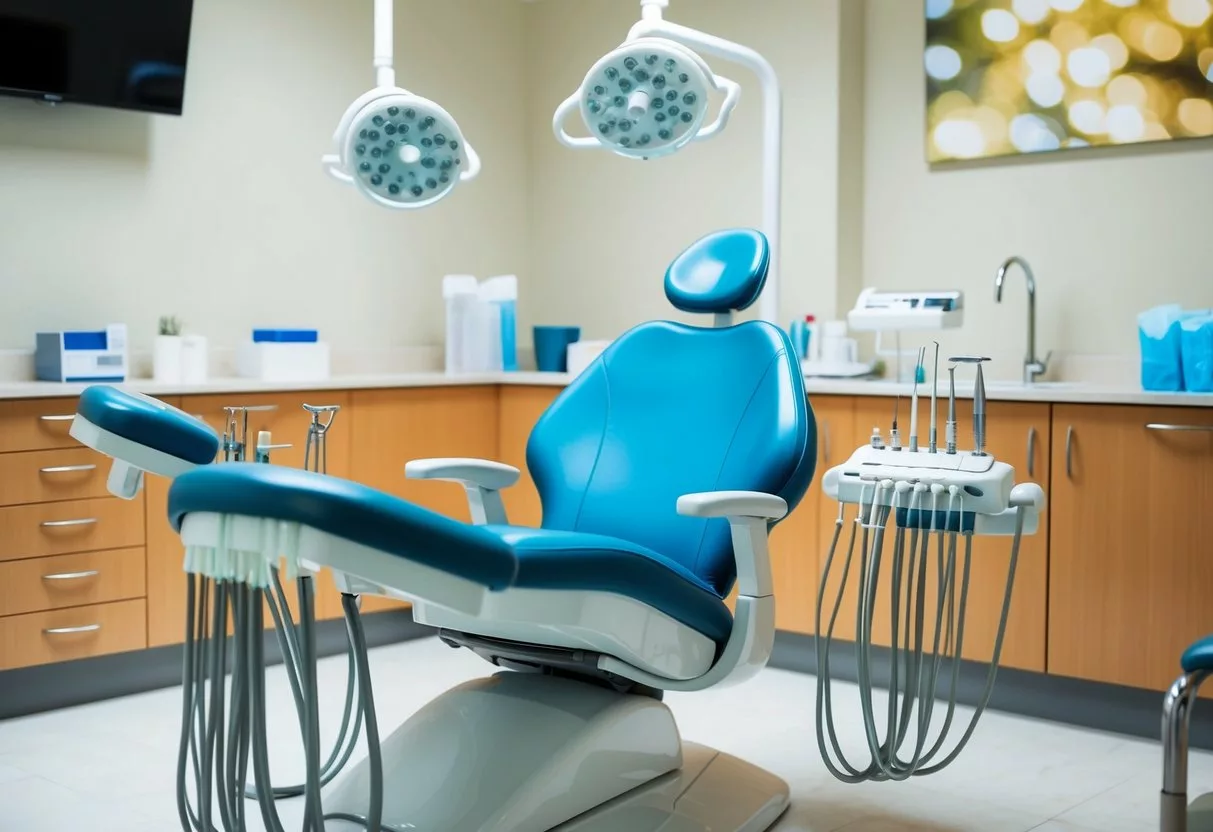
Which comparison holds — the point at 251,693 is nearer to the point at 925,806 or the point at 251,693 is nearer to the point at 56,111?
the point at 925,806

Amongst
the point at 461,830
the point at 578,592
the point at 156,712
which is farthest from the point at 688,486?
the point at 156,712

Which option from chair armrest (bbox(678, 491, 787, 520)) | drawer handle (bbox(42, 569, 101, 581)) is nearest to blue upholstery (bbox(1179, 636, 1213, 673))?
chair armrest (bbox(678, 491, 787, 520))

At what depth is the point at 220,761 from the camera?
1597 mm

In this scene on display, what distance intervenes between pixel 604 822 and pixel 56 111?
2.57 metres

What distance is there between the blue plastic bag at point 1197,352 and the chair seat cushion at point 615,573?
4.98 feet

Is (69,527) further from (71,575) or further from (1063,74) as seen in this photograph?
(1063,74)

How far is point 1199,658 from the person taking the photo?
1648mm

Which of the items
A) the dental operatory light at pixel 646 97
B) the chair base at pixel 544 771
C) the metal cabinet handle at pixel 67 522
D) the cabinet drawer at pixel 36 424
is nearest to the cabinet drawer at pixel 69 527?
the metal cabinet handle at pixel 67 522

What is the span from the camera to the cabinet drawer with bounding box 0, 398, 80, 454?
314 cm

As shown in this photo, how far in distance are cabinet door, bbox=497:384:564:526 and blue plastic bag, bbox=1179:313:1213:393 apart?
73.4 inches

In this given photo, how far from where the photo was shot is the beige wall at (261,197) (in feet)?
→ 11.9

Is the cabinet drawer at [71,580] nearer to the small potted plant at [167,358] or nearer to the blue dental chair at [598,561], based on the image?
the small potted plant at [167,358]

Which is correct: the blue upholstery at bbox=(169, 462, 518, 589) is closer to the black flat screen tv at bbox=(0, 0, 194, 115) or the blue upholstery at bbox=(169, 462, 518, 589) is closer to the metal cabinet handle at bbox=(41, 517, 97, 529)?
the metal cabinet handle at bbox=(41, 517, 97, 529)

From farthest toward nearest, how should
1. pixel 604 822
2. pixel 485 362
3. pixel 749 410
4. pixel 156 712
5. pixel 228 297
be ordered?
1. pixel 485 362
2. pixel 228 297
3. pixel 156 712
4. pixel 749 410
5. pixel 604 822
